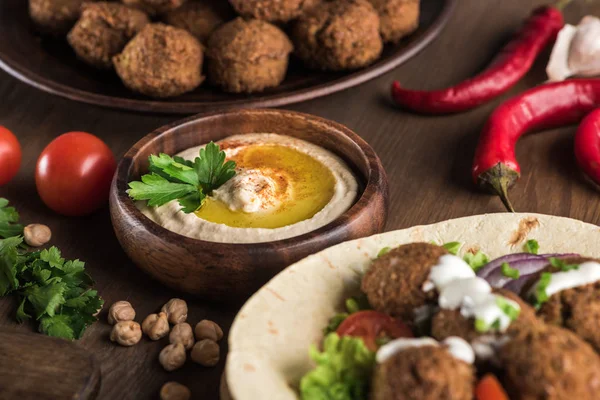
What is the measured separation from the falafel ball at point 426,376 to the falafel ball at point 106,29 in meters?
3.38

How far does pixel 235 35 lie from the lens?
4957mm

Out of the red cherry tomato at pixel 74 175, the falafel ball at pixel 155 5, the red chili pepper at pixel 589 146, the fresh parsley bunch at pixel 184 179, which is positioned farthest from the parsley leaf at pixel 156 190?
the red chili pepper at pixel 589 146

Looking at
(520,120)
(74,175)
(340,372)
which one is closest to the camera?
(340,372)

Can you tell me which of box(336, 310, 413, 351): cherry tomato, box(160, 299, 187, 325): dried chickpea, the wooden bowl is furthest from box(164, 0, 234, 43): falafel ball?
box(336, 310, 413, 351): cherry tomato

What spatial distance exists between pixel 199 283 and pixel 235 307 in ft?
0.87

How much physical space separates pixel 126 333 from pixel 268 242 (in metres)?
0.77

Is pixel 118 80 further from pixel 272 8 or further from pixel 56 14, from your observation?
pixel 272 8

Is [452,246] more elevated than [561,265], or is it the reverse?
[561,265]

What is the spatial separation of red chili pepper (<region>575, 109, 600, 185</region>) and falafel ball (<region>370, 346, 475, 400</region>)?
2520mm

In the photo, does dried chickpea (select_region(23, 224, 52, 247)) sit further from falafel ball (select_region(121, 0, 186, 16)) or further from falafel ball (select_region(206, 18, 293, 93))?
falafel ball (select_region(121, 0, 186, 16))

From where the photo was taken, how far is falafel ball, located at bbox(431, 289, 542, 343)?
2584 millimetres

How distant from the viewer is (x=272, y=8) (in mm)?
5137

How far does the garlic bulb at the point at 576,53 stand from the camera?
545cm

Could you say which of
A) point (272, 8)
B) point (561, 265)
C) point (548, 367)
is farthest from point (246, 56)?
point (548, 367)
